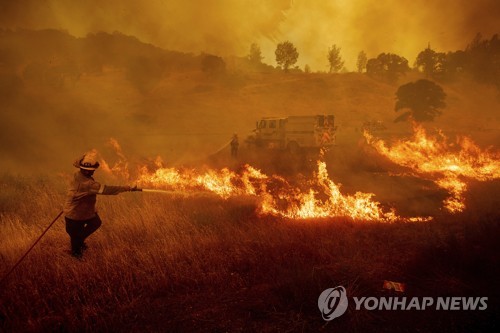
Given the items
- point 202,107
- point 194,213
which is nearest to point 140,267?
point 194,213


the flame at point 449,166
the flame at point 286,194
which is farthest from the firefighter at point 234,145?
the flame at point 449,166

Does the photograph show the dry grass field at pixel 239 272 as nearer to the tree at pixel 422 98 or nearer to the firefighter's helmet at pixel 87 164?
the firefighter's helmet at pixel 87 164

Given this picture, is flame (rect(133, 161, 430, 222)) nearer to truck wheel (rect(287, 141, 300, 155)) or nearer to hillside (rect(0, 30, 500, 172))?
truck wheel (rect(287, 141, 300, 155))

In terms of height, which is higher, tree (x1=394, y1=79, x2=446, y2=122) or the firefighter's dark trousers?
tree (x1=394, y1=79, x2=446, y2=122)

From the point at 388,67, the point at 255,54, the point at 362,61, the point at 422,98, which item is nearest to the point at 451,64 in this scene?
the point at 388,67

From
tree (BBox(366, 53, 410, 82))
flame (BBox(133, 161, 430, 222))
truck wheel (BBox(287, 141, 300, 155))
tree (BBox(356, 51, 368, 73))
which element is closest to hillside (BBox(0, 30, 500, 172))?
tree (BBox(366, 53, 410, 82))

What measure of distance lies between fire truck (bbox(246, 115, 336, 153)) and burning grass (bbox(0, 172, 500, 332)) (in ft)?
41.1

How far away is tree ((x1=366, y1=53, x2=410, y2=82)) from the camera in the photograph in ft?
210

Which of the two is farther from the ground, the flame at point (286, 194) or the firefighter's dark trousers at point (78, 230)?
the flame at point (286, 194)

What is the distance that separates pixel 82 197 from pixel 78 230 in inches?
25.4

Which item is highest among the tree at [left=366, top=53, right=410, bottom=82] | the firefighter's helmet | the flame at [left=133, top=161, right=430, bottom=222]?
the tree at [left=366, top=53, right=410, bottom=82]

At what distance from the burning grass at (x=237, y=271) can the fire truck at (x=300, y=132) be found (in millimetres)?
12532

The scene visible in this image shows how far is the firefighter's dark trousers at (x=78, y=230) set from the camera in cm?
565

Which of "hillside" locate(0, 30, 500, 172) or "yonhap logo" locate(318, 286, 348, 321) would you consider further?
"hillside" locate(0, 30, 500, 172)
